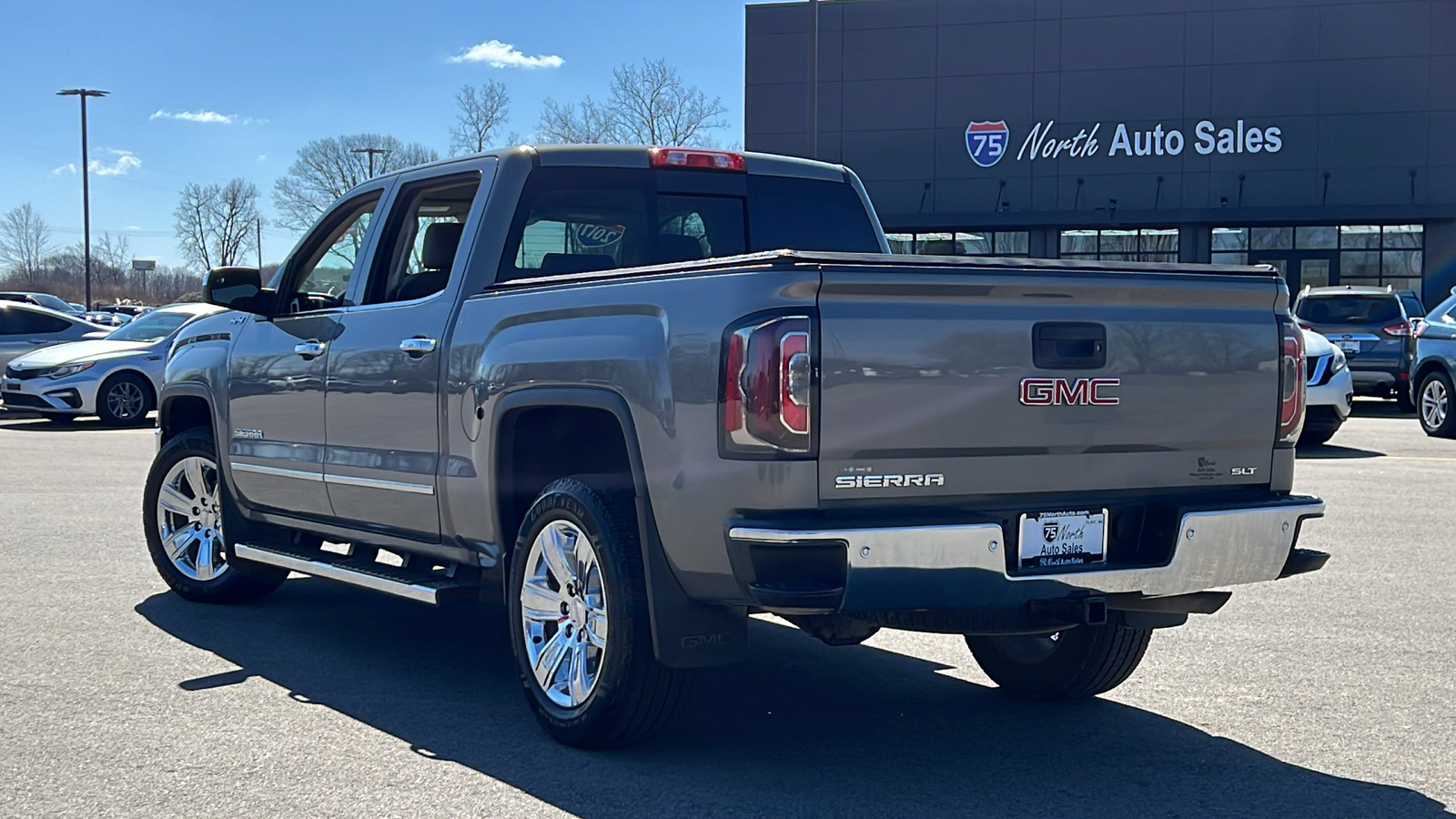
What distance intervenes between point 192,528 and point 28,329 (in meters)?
15.6

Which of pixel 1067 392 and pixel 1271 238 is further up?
pixel 1271 238

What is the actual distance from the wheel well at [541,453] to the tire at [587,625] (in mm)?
205

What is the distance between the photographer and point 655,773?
459 cm

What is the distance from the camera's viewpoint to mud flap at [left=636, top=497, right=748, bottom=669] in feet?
14.5

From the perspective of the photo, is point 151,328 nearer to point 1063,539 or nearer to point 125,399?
point 125,399

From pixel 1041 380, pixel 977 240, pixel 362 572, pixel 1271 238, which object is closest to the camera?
pixel 1041 380

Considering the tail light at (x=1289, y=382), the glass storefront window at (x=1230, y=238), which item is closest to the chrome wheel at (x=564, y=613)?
the tail light at (x=1289, y=382)

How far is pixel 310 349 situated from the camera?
21.0 feet

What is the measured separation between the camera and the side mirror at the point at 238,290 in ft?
22.4

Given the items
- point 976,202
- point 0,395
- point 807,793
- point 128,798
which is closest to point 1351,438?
point 807,793

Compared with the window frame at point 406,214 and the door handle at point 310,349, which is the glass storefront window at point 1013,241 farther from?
the door handle at point 310,349

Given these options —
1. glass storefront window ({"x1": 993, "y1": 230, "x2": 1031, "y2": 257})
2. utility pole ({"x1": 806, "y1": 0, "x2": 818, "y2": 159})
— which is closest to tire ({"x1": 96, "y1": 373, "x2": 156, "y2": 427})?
utility pole ({"x1": 806, "y1": 0, "x2": 818, "y2": 159})

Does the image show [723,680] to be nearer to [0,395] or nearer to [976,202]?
[0,395]

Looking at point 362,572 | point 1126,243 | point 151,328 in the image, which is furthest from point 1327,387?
point 1126,243
